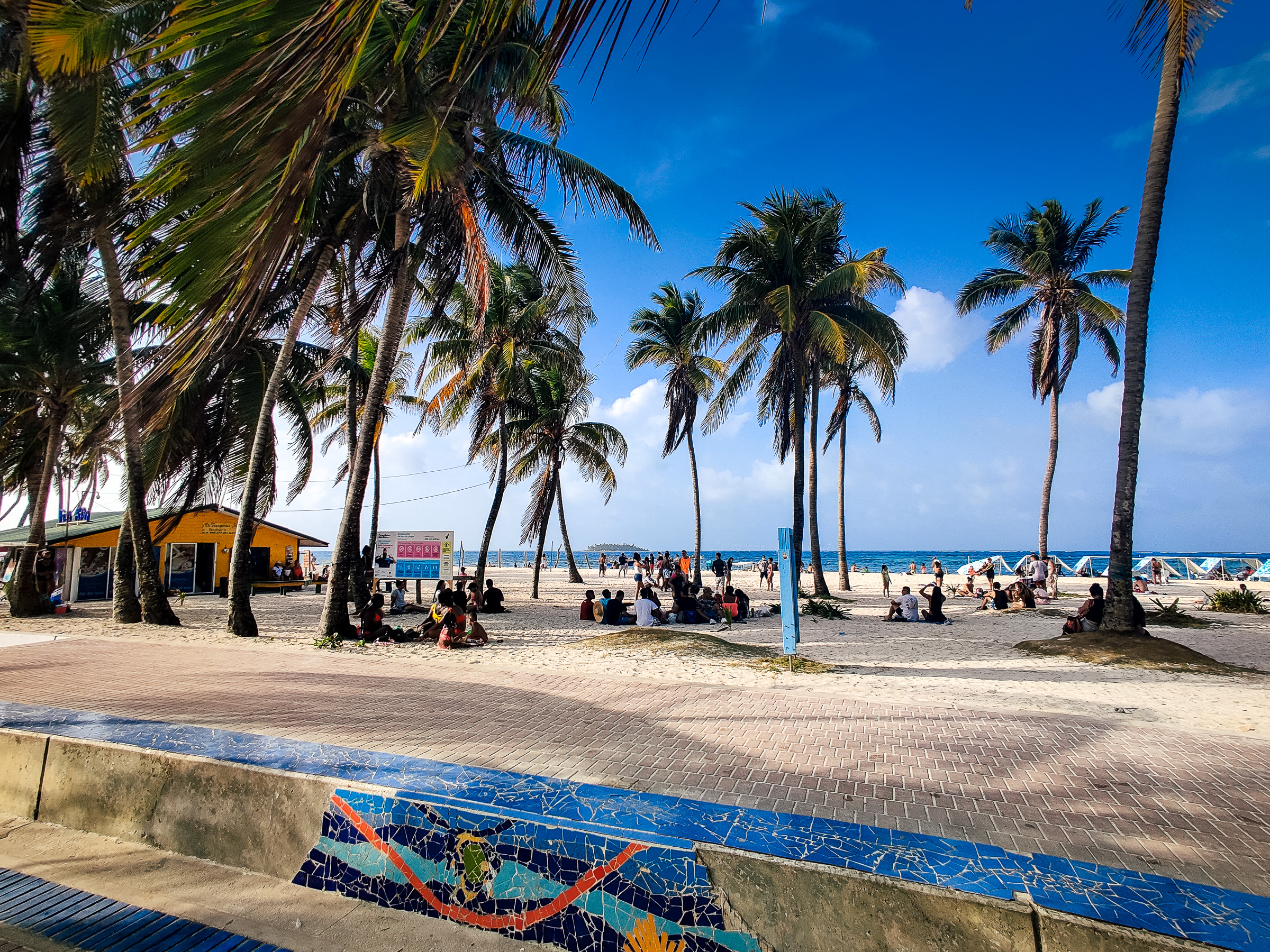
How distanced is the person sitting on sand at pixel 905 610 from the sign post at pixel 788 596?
764cm

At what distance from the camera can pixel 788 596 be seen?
996 cm

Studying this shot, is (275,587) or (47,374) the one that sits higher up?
(47,374)

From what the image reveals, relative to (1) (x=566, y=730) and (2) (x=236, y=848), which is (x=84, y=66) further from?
(1) (x=566, y=730)

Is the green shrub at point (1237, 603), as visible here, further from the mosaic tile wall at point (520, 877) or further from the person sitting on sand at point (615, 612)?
the mosaic tile wall at point (520, 877)

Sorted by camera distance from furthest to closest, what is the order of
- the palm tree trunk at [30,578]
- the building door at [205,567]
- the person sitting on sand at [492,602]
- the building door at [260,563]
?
the building door at [260,563], the building door at [205,567], the person sitting on sand at [492,602], the palm tree trunk at [30,578]

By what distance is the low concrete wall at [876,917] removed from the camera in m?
2.17

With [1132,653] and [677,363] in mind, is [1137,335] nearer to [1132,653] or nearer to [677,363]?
[1132,653]

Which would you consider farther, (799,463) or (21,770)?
(799,463)

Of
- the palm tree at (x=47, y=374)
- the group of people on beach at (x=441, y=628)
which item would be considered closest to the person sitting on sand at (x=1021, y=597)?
the group of people on beach at (x=441, y=628)

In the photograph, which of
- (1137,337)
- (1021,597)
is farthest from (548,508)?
(1137,337)

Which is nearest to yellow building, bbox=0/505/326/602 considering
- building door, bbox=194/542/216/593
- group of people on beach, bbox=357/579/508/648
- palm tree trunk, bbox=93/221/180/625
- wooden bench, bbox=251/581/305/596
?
building door, bbox=194/542/216/593

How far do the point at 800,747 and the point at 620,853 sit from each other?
3309 millimetres

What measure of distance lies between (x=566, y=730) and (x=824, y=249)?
20254 mm

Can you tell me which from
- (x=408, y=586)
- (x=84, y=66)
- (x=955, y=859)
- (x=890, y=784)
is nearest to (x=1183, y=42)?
(x=890, y=784)
